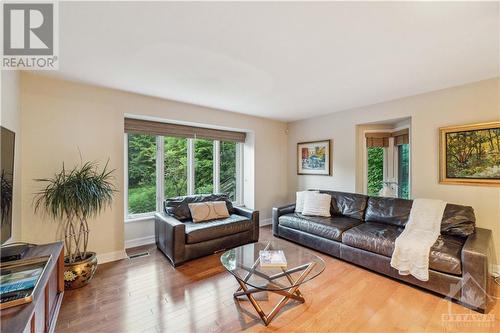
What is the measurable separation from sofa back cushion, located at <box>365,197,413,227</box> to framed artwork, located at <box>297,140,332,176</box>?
1193mm

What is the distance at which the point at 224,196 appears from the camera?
12.9 ft

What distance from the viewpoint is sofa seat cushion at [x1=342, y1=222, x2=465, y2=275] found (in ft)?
6.90

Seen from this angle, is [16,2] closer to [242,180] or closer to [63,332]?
[63,332]

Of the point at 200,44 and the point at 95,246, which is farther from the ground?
the point at 200,44

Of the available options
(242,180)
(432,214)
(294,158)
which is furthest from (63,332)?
(294,158)

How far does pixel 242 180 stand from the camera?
4.95 metres

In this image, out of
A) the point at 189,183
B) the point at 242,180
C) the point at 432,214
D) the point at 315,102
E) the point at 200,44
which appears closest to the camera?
the point at 200,44

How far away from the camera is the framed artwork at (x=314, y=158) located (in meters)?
4.41

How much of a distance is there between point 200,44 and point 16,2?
121 centimetres

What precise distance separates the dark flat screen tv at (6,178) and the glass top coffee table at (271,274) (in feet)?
5.71

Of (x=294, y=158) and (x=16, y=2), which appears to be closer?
(x=16, y=2)

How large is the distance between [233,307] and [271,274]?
45 centimetres

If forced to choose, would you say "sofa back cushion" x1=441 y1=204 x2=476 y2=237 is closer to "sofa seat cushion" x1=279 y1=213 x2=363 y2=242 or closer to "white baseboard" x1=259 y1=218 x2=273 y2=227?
"sofa seat cushion" x1=279 y1=213 x2=363 y2=242

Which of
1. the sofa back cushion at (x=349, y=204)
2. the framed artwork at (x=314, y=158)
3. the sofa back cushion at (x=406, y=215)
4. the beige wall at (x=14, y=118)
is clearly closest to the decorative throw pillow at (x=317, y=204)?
the sofa back cushion at (x=349, y=204)
